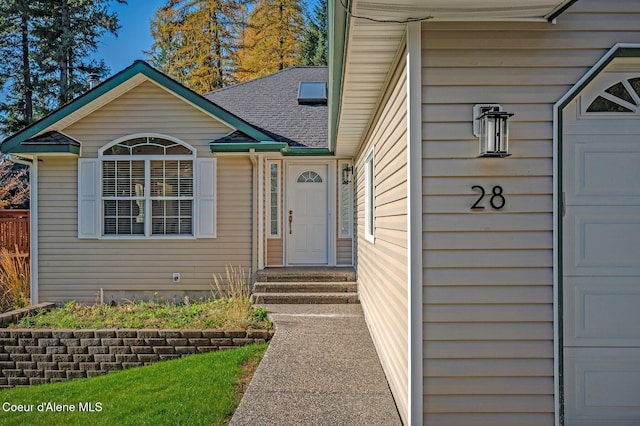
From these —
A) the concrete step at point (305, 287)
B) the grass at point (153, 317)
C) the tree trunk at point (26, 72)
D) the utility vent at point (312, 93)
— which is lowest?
the grass at point (153, 317)

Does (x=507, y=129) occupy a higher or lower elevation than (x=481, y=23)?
lower

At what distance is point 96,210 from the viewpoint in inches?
305

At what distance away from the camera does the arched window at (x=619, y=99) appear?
115 inches

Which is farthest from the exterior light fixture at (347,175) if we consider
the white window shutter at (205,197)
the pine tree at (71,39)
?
the pine tree at (71,39)

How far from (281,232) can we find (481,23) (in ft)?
20.0

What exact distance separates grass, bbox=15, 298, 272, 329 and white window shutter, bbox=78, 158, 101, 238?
4.15ft

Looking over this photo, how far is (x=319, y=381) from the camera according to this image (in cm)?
382

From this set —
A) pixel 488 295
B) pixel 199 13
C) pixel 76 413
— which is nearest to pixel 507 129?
pixel 488 295

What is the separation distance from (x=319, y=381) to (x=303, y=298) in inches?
126

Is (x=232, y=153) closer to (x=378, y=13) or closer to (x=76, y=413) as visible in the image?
(x=76, y=413)

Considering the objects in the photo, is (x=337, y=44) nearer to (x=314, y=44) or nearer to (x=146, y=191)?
(x=146, y=191)

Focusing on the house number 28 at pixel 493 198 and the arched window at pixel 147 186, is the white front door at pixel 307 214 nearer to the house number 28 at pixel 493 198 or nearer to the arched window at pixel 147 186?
the arched window at pixel 147 186

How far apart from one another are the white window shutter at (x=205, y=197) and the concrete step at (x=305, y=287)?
4.43 feet

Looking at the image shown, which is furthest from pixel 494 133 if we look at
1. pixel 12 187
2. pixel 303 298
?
pixel 12 187
